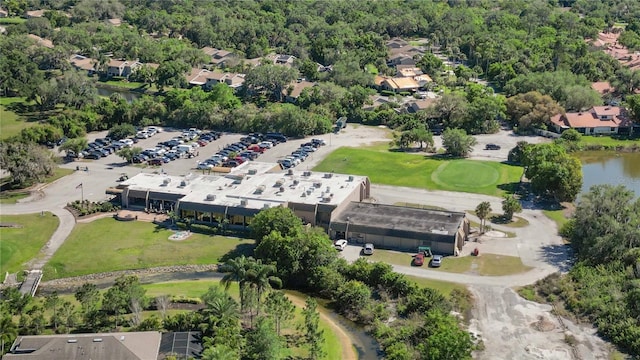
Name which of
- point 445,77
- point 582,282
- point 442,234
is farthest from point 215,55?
point 582,282

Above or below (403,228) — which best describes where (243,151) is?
below

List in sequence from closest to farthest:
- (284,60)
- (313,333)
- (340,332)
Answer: (313,333), (340,332), (284,60)

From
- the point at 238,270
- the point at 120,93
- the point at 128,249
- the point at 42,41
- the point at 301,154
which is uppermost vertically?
the point at 42,41

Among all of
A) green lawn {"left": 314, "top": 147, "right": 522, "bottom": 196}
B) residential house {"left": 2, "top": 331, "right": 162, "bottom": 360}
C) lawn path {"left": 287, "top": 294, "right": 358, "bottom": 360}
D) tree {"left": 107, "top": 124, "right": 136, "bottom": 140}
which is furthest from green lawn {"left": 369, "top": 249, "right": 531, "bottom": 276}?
tree {"left": 107, "top": 124, "right": 136, "bottom": 140}

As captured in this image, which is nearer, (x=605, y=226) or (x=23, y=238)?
(x=605, y=226)

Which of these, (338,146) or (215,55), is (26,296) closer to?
(338,146)

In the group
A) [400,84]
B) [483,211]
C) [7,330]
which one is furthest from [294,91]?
[7,330]

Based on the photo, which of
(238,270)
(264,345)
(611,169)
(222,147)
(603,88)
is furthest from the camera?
(603,88)

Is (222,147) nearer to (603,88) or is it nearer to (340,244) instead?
(340,244)
